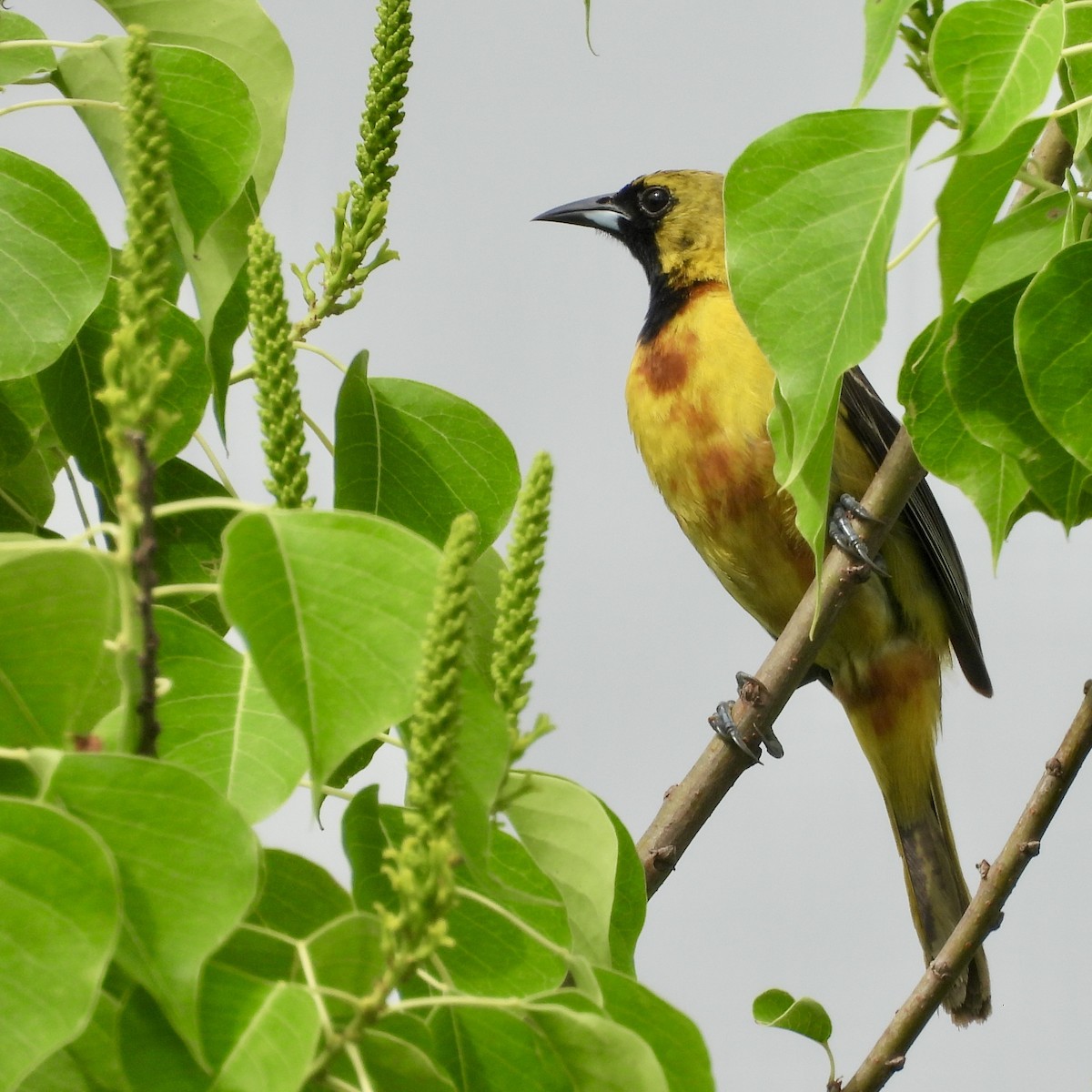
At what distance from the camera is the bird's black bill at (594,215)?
4984 mm

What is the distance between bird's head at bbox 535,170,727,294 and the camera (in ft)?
14.8

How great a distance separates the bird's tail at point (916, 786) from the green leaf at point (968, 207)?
3248mm

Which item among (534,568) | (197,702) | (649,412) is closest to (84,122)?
(197,702)

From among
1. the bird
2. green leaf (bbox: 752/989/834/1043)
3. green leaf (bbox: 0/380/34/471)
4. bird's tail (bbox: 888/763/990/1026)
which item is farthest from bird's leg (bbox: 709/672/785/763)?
bird's tail (bbox: 888/763/990/1026)

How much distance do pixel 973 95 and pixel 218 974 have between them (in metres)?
0.97

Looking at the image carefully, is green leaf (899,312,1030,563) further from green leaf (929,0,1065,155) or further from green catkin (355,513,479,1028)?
green catkin (355,513,479,1028)

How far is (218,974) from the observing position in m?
1.01

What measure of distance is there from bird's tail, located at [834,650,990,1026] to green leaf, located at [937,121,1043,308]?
325 cm

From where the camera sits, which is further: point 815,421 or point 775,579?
point 775,579

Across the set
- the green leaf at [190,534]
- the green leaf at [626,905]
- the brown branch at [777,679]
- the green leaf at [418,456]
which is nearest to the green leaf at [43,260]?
the green leaf at [418,456]

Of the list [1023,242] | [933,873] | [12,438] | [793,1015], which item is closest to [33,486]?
[12,438]

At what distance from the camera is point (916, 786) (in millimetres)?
4605

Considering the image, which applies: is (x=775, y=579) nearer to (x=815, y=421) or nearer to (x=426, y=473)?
(x=426, y=473)

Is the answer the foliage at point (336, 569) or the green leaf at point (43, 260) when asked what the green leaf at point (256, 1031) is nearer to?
the foliage at point (336, 569)
